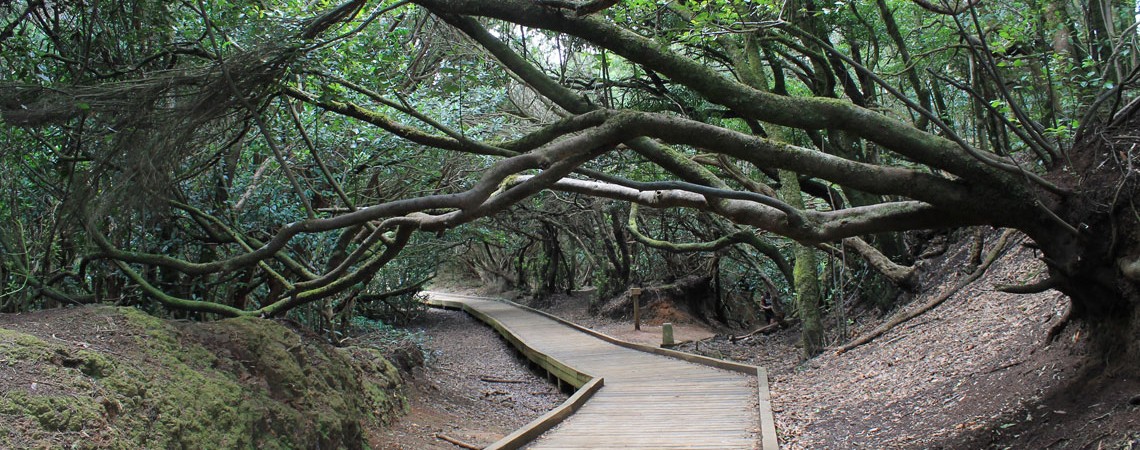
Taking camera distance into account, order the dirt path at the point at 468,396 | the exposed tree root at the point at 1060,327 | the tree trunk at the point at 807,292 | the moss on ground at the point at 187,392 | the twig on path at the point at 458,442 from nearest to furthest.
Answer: the moss on ground at the point at 187,392
the exposed tree root at the point at 1060,327
the twig on path at the point at 458,442
the dirt path at the point at 468,396
the tree trunk at the point at 807,292

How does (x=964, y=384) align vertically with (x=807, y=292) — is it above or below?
below

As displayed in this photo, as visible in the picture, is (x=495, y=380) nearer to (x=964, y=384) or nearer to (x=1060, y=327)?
(x=964, y=384)

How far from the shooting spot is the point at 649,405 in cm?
842

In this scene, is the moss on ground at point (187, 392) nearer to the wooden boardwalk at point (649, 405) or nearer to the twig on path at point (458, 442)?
the twig on path at point (458, 442)

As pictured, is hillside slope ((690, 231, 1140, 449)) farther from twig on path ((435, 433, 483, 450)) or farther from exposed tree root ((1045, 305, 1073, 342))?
twig on path ((435, 433, 483, 450))

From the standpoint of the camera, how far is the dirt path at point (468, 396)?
7.61 m

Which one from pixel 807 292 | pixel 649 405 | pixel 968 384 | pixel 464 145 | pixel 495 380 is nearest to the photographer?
pixel 464 145

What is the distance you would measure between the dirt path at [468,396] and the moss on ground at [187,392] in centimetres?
56

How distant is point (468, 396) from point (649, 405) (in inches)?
136

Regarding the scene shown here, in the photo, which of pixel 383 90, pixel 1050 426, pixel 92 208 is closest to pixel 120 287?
pixel 383 90

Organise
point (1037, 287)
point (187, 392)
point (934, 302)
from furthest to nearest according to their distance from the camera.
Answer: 1. point (934, 302)
2. point (1037, 287)
3. point (187, 392)

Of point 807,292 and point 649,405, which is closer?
point 649,405

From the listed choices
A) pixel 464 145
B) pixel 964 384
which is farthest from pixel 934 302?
pixel 464 145

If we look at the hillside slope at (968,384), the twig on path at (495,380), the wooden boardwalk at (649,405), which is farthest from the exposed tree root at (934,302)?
the twig on path at (495,380)
